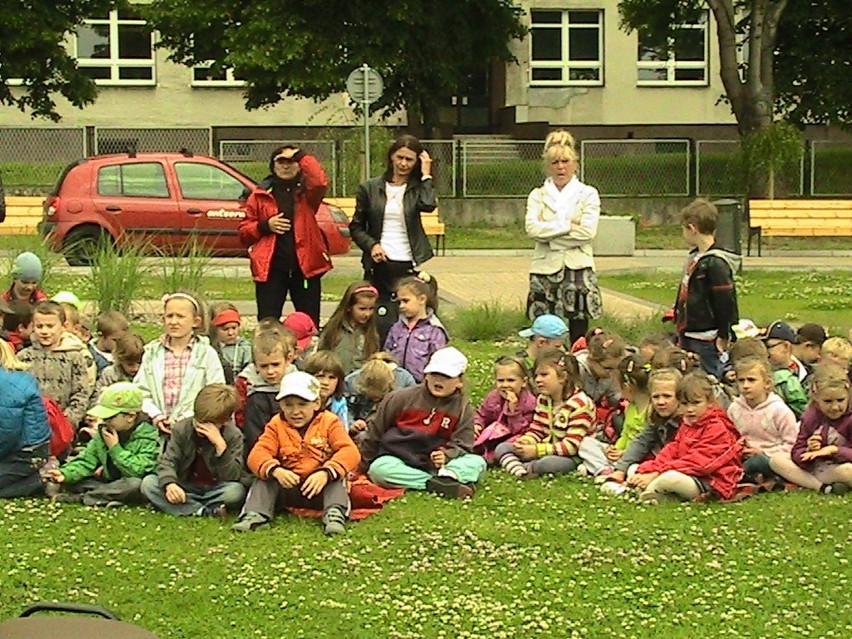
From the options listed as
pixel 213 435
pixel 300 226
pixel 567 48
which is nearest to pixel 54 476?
pixel 213 435

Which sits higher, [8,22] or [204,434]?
[8,22]

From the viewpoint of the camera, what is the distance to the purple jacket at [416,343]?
10.7 metres

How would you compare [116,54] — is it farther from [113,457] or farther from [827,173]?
[113,457]

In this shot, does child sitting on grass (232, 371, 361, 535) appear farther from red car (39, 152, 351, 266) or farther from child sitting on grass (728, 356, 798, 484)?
red car (39, 152, 351, 266)

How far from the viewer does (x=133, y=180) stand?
2402 cm

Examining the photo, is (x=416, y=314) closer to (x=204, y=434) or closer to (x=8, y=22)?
(x=204, y=434)

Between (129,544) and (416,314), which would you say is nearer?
(129,544)

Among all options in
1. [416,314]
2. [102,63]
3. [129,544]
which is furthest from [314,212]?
[102,63]

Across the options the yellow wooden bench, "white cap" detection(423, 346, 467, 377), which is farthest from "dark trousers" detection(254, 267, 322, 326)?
the yellow wooden bench

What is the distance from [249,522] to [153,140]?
31.0m

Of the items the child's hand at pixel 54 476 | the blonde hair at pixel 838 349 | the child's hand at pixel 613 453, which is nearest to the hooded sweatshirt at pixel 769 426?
the child's hand at pixel 613 453

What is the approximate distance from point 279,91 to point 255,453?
2845cm

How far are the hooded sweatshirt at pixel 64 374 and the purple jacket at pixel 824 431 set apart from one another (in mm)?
4070

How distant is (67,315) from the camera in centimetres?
1034
